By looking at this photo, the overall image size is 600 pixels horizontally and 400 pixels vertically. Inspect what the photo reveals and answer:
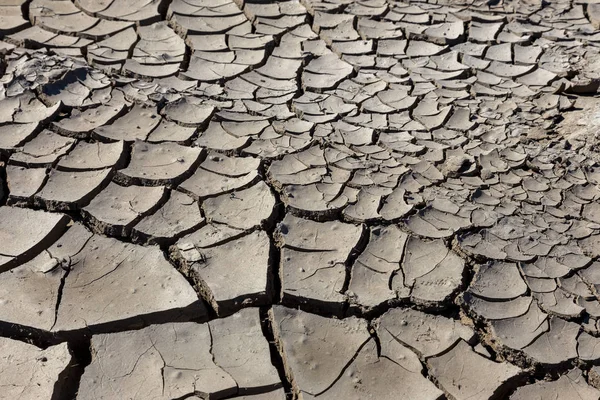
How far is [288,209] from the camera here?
2305 millimetres

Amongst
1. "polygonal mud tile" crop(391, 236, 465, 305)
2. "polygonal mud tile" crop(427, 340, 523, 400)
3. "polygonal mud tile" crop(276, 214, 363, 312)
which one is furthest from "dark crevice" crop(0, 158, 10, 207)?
"polygonal mud tile" crop(427, 340, 523, 400)

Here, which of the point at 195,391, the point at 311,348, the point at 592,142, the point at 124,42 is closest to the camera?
the point at 195,391

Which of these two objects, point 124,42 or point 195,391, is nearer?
point 195,391

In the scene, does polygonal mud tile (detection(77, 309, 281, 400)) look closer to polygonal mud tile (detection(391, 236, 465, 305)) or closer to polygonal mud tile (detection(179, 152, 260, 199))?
polygonal mud tile (detection(391, 236, 465, 305))

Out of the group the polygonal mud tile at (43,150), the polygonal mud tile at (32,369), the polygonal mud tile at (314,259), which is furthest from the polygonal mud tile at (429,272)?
the polygonal mud tile at (43,150)

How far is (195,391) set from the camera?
5.61 ft

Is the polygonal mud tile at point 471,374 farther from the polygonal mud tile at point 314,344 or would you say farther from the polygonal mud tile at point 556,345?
the polygonal mud tile at point 314,344

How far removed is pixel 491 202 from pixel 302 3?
178 centimetres

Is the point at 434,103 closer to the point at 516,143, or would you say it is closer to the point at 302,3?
the point at 516,143

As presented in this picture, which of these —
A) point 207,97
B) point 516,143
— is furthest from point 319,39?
point 516,143

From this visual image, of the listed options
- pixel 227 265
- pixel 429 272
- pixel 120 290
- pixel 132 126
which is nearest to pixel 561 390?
pixel 429 272

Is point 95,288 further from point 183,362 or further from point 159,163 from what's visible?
point 159,163

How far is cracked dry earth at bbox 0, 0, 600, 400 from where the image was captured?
5.99 feet

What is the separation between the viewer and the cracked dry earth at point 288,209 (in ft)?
5.99
